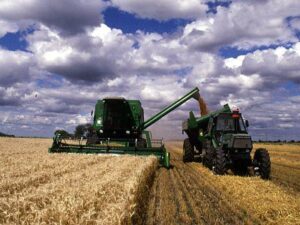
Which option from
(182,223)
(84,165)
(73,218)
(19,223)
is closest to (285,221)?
(182,223)

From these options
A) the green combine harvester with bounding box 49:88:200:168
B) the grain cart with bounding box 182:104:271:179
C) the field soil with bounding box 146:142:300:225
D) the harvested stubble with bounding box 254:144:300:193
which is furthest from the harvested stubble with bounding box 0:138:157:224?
the green combine harvester with bounding box 49:88:200:168

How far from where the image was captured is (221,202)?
9836mm

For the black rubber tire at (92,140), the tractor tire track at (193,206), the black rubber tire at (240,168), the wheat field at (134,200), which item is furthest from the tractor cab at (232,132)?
the black rubber tire at (92,140)

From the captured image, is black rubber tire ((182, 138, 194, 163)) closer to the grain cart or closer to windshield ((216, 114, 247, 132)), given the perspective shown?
the grain cart

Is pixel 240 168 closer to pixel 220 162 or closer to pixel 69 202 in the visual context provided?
pixel 220 162

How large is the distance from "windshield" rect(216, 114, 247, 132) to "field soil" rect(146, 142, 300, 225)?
9.81 ft

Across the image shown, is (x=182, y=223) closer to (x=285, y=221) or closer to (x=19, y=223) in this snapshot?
(x=285, y=221)

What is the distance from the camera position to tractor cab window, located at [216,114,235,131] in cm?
1691

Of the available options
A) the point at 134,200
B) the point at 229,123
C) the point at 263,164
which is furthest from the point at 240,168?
the point at 134,200

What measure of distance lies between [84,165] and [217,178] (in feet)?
14.6

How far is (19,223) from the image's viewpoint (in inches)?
213

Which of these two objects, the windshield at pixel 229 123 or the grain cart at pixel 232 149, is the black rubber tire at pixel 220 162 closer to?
the grain cart at pixel 232 149

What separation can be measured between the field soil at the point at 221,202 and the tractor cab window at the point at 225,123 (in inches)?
127

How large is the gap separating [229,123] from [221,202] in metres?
7.46
